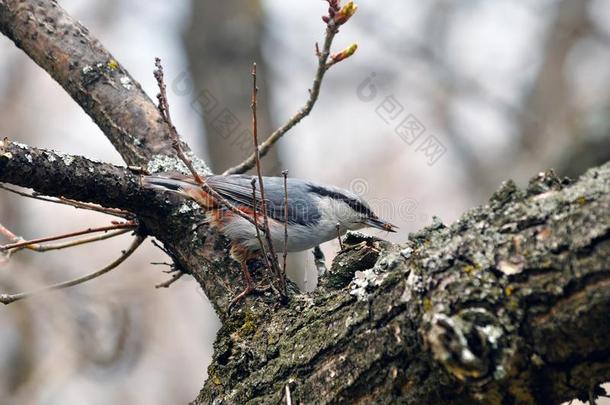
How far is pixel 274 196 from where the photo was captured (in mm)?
3430

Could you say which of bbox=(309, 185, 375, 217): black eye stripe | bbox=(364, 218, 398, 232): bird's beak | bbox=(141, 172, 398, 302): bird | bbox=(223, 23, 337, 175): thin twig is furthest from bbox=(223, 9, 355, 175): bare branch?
bbox=(364, 218, 398, 232): bird's beak

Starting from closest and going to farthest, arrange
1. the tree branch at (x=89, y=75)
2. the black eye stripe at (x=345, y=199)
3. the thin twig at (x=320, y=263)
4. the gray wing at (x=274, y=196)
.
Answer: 1. the thin twig at (x=320, y=263)
2. the tree branch at (x=89, y=75)
3. the gray wing at (x=274, y=196)
4. the black eye stripe at (x=345, y=199)

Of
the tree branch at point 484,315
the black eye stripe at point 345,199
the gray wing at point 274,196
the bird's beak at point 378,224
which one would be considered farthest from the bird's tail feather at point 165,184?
the bird's beak at point 378,224

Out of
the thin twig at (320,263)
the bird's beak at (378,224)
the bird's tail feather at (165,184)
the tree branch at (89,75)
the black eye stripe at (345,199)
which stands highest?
the tree branch at (89,75)

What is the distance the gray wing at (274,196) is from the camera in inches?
132

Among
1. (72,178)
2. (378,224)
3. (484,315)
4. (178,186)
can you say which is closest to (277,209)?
(378,224)

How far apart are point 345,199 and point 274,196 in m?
0.51

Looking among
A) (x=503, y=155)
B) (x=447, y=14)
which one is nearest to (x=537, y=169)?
(x=503, y=155)

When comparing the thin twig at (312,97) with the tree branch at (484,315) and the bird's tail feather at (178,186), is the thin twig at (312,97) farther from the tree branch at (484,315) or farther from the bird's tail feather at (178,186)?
the tree branch at (484,315)

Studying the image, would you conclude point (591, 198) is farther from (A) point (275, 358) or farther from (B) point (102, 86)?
(B) point (102, 86)

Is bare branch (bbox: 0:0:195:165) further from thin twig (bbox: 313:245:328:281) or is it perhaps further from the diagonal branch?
thin twig (bbox: 313:245:328:281)

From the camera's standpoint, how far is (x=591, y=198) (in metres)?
1.32

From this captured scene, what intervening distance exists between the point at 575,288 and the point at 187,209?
1.61m

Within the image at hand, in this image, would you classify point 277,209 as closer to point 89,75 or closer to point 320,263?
point 320,263
